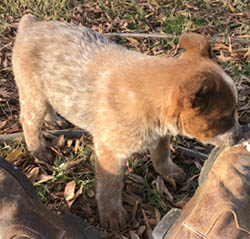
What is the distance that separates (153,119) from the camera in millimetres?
2828

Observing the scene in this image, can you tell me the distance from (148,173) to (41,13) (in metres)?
3.71

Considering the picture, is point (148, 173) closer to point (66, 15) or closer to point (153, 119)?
point (153, 119)

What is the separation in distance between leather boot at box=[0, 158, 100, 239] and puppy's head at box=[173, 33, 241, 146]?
1.30 m

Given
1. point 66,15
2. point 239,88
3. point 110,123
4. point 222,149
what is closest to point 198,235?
point 222,149

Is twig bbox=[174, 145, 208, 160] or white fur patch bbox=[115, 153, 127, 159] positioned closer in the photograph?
white fur patch bbox=[115, 153, 127, 159]

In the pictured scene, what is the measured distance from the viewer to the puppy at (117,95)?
8.59 feet

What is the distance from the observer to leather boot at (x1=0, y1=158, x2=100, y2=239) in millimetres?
2643

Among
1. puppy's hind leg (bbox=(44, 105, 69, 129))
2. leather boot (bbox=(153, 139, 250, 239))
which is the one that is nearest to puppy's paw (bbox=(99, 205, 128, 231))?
Answer: leather boot (bbox=(153, 139, 250, 239))

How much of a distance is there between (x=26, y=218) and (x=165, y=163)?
1.59m

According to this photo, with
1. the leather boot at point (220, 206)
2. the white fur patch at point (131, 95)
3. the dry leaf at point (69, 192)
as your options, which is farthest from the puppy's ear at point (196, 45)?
the dry leaf at point (69, 192)

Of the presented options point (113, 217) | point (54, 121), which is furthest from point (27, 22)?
point (113, 217)

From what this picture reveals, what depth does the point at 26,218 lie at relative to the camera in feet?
8.93

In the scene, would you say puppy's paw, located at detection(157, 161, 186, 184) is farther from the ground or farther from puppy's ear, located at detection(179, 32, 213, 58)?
→ puppy's ear, located at detection(179, 32, 213, 58)

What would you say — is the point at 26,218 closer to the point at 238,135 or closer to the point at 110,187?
the point at 110,187
